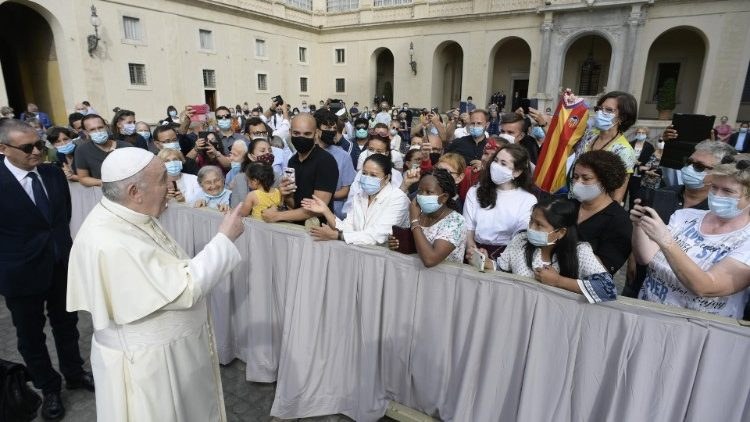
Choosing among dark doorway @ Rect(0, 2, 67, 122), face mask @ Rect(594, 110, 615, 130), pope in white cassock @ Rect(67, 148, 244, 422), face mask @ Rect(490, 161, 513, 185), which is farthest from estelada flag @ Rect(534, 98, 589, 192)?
dark doorway @ Rect(0, 2, 67, 122)

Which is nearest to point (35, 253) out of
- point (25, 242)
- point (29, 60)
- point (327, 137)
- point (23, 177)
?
point (25, 242)

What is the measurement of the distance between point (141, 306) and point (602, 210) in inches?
112

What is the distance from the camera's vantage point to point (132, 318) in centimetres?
191

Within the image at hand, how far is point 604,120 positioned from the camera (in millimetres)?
3768

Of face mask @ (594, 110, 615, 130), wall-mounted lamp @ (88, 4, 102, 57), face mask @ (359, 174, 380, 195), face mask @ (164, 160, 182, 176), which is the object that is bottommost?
face mask @ (164, 160, 182, 176)

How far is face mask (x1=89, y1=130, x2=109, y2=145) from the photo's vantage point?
4.73 metres

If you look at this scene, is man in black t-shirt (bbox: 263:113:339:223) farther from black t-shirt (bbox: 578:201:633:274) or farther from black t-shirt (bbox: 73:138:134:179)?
black t-shirt (bbox: 73:138:134:179)

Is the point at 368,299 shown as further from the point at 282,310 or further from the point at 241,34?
the point at 241,34

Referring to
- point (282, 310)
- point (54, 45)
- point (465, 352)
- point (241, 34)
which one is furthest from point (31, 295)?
point (241, 34)

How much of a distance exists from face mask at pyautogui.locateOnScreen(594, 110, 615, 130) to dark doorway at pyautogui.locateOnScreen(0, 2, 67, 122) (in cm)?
2347

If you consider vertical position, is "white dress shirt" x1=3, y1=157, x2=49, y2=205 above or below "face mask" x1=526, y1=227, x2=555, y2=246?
above

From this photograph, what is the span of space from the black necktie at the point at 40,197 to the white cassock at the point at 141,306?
161 centimetres

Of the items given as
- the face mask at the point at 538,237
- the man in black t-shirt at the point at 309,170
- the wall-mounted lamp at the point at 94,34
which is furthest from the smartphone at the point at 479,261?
the wall-mounted lamp at the point at 94,34

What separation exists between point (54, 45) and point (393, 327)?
922 inches
